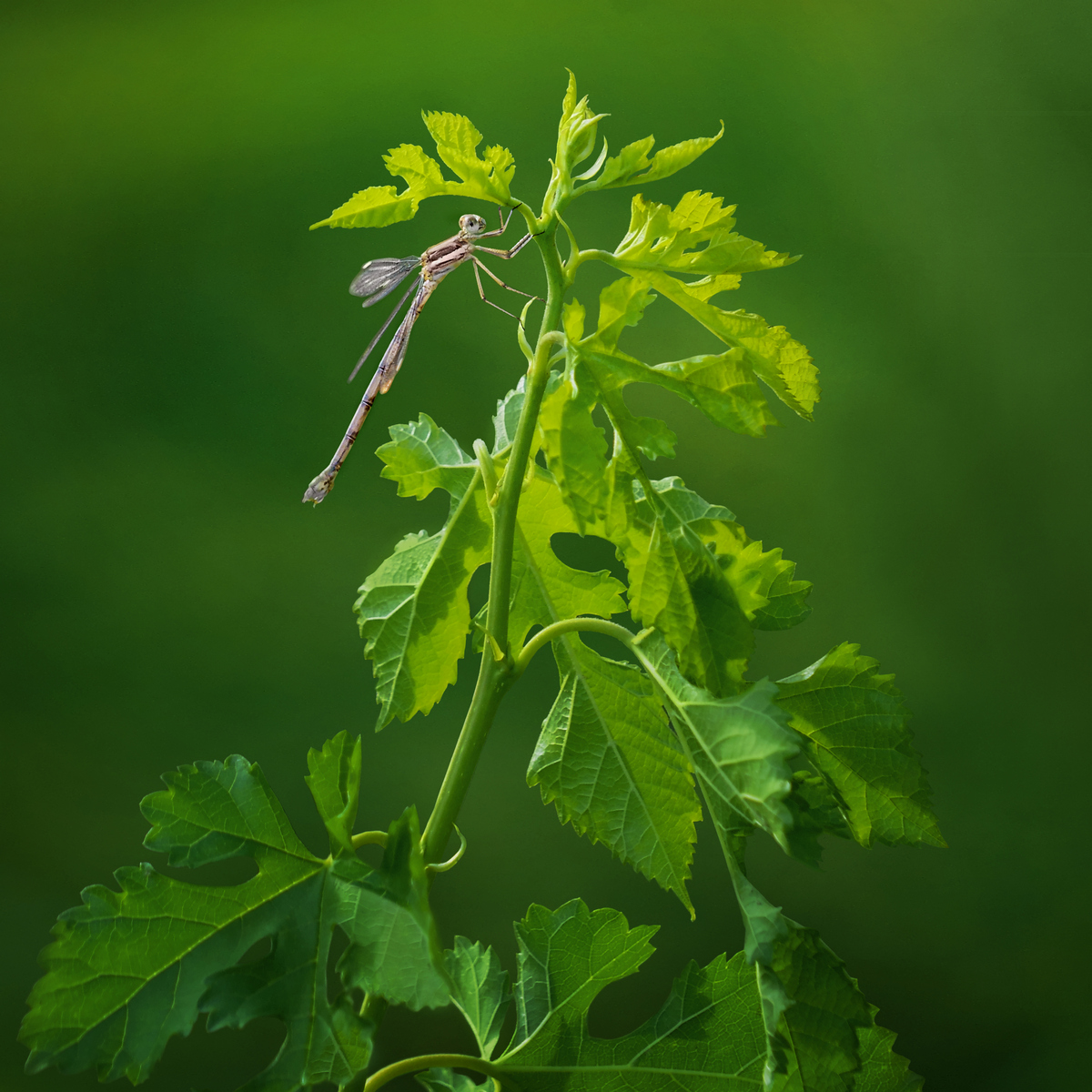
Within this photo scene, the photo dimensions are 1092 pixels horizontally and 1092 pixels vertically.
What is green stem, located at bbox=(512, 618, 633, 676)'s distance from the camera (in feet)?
1.69

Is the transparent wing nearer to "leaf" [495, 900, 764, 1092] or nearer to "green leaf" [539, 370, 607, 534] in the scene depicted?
"green leaf" [539, 370, 607, 534]

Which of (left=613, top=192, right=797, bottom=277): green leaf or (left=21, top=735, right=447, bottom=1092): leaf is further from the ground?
(left=613, top=192, right=797, bottom=277): green leaf

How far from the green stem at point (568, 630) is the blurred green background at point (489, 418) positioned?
714mm

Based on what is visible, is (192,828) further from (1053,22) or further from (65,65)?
(1053,22)

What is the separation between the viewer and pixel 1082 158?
1323mm

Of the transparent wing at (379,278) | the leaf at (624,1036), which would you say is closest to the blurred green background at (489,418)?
the transparent wing at (379,278)

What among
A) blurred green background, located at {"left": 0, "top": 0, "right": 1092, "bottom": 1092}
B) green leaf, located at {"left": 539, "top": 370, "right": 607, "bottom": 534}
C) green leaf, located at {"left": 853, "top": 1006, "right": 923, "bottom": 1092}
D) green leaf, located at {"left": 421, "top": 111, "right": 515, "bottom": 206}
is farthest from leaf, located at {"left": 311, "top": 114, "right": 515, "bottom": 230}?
blurred green background, located at {"left": 0, "top": 0, "right": 1092, "bottom": 1092}

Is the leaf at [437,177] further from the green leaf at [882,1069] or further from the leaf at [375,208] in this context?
the green leaf at [882,1069]

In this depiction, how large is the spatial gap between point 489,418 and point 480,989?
32.0 inches

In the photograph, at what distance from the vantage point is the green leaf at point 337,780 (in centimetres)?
46

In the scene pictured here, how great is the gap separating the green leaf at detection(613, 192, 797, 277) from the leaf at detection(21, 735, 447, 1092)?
0.28 metres

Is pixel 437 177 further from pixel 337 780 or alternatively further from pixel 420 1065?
pixel 420 1065

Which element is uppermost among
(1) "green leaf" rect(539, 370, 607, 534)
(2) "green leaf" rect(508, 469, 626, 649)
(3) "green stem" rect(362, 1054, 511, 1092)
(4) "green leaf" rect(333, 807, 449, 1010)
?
(1) "green leaf" rect(539, 370, 607, 534)

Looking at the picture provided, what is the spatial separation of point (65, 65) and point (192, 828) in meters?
1.14
